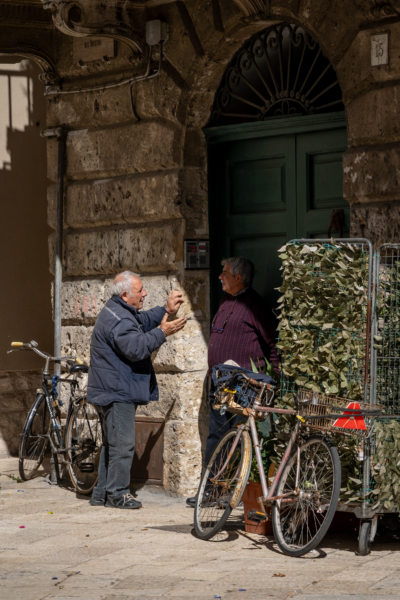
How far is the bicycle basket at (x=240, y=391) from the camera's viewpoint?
24.8 ft

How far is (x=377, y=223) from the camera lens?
7910 millimetres

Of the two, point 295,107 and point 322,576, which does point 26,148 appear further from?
point 322,576

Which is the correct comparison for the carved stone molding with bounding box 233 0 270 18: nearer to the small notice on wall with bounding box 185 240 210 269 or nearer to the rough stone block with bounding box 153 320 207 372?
the small notice on wall with bounding box 185 240 210 269

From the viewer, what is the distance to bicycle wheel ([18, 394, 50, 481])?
32.9ft

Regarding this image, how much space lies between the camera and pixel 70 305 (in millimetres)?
10227

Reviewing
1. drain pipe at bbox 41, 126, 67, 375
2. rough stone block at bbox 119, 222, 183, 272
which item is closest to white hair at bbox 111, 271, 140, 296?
rough stone block at bbox 119, 222, 183, 272

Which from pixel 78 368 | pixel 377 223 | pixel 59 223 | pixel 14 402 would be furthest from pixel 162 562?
pixel 14 402

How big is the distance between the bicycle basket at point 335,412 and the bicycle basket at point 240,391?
0.40 meters

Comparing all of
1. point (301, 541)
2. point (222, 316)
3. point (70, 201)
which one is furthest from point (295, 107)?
point (301, 541)

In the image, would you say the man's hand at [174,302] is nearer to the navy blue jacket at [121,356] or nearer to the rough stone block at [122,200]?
the navy blue jacket at [121,356]

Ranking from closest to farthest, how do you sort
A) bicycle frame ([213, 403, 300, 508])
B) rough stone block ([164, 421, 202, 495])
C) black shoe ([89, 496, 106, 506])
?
1. bicycle frame ([213, 403, 300, 508])
2. black shoe ([89, 496, 106, 506])
3. rough stone block ([164, 421, 202, 495])

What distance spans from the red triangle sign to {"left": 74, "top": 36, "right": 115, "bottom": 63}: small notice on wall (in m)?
4.17

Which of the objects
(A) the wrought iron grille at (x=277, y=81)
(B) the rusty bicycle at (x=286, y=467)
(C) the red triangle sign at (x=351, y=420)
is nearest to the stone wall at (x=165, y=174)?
(A) the wrought iron grille at (x=277, y=81)

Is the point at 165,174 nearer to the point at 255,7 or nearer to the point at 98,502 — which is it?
the point at 255,7
